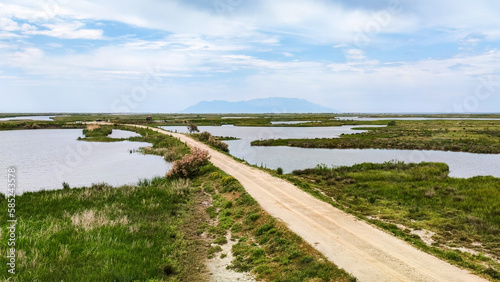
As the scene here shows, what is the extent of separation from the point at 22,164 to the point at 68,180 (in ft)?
49.5

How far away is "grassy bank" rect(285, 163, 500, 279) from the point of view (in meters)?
16.4

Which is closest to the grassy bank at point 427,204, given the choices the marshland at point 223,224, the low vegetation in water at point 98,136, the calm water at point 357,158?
the marshland at point 223,224

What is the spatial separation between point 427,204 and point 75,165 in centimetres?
4641

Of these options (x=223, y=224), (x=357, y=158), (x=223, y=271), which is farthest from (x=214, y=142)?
(x=223, y=271)

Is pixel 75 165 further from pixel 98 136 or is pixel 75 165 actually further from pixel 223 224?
pixel 98 136

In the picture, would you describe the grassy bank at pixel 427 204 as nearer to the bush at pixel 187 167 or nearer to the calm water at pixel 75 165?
the bush at pixel 187 167

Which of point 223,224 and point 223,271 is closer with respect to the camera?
point 223,271

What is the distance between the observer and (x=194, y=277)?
13734mm

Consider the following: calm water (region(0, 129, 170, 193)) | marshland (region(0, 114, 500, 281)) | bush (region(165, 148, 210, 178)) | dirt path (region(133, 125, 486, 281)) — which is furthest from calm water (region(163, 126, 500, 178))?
dirt path (region(133, 125, 486, 281))

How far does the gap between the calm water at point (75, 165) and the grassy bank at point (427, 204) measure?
75.6 ft

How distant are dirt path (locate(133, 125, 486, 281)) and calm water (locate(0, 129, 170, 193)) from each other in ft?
71.1

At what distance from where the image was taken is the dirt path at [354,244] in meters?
12.3

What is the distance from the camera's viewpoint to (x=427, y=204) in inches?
985

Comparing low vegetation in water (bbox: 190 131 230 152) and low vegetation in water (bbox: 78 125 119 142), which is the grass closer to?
low vegetation in water (bbox: 190 131 230 152)
